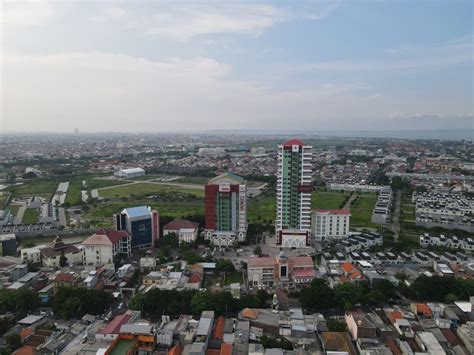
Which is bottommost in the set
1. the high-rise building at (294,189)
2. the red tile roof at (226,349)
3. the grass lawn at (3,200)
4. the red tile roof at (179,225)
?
the grass lawn at (3,200)

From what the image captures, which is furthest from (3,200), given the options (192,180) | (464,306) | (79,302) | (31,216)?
(464,306)

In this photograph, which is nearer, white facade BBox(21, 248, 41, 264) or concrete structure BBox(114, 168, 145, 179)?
white facade BBox(21, 248, 41, 264)

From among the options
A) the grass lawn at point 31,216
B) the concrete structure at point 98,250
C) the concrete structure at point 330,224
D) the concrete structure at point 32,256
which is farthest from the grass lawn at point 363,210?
the grass lawn at point 31,216

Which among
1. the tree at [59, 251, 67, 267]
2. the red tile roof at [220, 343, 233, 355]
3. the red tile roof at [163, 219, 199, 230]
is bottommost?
the tree at [59, 251, 67, 267]

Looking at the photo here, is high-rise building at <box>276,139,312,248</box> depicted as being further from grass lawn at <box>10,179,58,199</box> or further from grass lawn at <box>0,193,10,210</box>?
grass lawn at <box>10,179,58,199</box>

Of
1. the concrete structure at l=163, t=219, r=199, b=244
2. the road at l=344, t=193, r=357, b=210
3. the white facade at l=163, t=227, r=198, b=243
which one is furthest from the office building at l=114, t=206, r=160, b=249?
the road at l=344, t=193, r=357, b=210

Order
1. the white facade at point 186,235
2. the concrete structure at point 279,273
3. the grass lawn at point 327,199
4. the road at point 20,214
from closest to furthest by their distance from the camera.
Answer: the concrete structure at point 279,273, the white facade at point 186,235, the road at point 20,214, the grass lawn at point 327,199

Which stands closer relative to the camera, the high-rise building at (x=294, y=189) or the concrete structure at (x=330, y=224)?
the high-rise building at (x=294, y=189)

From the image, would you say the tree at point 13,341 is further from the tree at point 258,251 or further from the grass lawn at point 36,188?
the grass lawn at point 36,188
